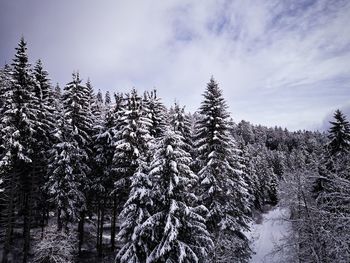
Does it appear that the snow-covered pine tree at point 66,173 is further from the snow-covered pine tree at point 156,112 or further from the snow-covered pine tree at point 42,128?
the snow-covered pine tree at point 156,112

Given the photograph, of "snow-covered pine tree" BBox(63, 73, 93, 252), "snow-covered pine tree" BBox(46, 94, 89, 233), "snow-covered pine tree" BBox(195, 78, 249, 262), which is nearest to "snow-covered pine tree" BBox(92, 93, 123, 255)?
"snow-covered pine tree" BBox(63, 73, 93, 252)

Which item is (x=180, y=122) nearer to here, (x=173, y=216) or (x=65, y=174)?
(x=65, y=174)

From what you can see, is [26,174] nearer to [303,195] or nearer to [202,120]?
[202,120]

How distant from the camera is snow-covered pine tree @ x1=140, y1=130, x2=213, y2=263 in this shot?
48.7ft

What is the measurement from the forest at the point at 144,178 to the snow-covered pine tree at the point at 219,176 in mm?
92

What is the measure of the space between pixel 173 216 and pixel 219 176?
7.14 m

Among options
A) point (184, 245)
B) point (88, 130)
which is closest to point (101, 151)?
point (88, 130)

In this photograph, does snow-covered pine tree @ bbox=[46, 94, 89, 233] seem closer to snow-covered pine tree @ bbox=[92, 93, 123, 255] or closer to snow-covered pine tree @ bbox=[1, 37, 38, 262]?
snow-covered pine tree @ bbox=[92, 93, 123, 255]

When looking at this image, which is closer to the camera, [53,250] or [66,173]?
[53,250]

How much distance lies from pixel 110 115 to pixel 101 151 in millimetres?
4081

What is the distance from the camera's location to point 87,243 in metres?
31.1

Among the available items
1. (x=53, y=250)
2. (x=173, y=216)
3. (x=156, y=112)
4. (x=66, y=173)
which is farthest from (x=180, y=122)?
(x=53, y=250)

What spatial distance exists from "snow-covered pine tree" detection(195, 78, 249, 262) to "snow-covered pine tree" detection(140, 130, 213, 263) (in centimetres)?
286

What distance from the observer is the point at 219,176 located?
21.3 metres
